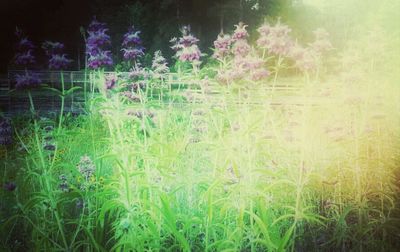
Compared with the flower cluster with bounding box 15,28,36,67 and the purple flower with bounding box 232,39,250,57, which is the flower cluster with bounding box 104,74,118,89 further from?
the purple flower with bounding box 232,39,250,57

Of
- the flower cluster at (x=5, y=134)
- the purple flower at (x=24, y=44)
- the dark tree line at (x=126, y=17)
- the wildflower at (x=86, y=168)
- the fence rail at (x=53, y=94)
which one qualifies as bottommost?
the wildflower at (x=86, y=168)

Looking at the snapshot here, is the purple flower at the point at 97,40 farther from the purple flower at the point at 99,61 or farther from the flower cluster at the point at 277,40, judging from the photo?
the flower cluster at the point at 277,40

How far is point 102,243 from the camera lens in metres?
1.82

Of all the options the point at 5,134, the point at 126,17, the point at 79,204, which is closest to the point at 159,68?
the point at 79,204

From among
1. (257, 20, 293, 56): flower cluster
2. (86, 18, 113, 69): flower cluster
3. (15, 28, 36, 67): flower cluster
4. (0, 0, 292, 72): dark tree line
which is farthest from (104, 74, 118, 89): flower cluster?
(0, 0, 292, 72): dark tree line

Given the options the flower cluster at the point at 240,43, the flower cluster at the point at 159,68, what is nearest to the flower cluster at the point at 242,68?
the flower cluster at the point at 240,43

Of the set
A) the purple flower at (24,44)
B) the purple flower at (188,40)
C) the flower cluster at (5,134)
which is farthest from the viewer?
the flower cluster at (5,134)

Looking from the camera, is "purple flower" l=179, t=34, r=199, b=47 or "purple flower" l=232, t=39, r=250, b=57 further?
"purple flower" l=179, t=34, r=199, b=47

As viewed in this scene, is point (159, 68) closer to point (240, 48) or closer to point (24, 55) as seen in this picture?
point (240, 48)

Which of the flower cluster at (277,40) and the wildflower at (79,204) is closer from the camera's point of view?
the flower cluster at (277,40)

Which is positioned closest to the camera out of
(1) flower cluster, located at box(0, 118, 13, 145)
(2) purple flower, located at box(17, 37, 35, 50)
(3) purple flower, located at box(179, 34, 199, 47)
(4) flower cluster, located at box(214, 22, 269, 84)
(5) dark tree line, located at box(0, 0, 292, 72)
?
(4) flower cluster, located at box(214, 22, 269, 84)

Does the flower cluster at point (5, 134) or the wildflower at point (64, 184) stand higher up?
the flower cluster at point (5, 134)

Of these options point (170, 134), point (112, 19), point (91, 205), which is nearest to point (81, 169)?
point (91, 205)

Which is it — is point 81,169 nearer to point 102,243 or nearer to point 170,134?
point 102,243
